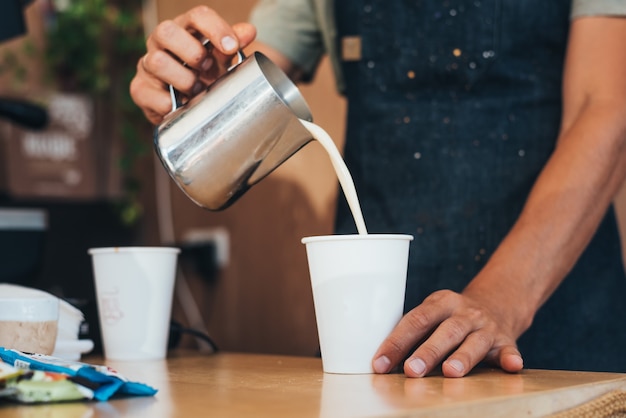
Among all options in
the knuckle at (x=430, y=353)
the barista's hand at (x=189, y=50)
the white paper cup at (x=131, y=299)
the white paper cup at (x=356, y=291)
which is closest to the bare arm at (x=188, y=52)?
the barista's hand at (x=189, y=50)

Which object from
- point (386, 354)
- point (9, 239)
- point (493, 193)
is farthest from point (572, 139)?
point (9, 239)

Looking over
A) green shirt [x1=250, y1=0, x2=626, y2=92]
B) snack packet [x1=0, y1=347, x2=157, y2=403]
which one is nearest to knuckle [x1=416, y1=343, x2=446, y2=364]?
snack packet [x1=0, y1=347, x2=157, y2=403]

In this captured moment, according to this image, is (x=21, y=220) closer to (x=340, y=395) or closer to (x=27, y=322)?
(x=27, y=322)

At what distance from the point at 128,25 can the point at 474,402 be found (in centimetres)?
223

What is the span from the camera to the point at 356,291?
83cm

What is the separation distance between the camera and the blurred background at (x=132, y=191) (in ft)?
6.89

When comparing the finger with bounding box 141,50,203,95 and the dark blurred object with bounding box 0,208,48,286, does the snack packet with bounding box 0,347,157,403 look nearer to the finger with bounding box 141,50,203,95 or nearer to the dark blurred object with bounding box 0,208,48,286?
the finger with bounding box 141,50,203,95

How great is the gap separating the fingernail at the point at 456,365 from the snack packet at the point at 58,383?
0.92 ft

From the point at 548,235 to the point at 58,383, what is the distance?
646 millimetres

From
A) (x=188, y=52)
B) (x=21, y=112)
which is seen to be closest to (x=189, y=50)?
(x=188, y=52)

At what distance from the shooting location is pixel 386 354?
831mm

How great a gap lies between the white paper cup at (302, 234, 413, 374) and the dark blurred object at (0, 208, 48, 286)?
3.09ft

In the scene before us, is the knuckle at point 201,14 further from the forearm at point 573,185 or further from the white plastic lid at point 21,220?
the white plastic lid at point 21,220

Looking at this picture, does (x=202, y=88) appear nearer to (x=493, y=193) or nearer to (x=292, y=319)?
(x=493, y=193)
